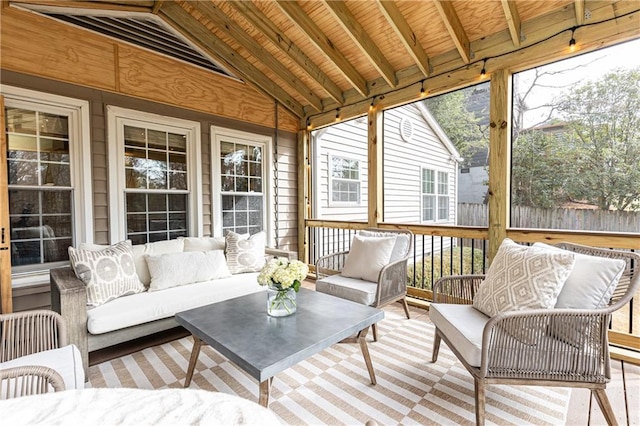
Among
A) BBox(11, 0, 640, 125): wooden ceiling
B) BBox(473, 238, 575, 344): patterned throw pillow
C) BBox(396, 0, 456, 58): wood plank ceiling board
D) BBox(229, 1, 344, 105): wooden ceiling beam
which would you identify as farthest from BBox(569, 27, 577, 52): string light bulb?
BBox(229, 1, 344, 105): wooden ceiling beam

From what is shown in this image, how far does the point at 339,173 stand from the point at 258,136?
179 centimetres

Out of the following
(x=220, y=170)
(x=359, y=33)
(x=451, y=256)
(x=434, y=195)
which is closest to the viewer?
(x=359, y=33)

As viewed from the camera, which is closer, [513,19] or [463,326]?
[463,326]

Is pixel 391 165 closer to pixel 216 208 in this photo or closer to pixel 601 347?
pixel 216 208

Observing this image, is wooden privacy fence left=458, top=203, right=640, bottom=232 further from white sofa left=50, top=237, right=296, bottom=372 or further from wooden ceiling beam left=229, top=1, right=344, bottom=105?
white sofa left=50, top=237, right=296, bottom=372

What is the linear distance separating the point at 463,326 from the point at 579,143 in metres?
2.38

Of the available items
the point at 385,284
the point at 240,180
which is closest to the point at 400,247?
the point at 385,284

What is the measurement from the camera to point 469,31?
310 centimetres

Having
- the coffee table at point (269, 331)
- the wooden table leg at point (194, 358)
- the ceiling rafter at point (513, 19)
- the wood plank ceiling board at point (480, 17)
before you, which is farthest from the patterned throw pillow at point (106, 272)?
the ceiling rafter at point (513, 19)

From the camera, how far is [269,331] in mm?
1908

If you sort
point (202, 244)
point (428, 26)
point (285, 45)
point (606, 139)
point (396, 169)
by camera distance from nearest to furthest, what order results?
point (606, 139), point (428, 26), point (202, 244), point (285, 45), point (396, 169)

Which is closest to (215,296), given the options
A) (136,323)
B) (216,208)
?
(136,323)

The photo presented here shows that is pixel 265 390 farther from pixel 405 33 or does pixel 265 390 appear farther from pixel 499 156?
pixel 405 33

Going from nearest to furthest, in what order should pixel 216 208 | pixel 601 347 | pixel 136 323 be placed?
pixel 601 347 → pixel 136 323 → pixel 216 208
